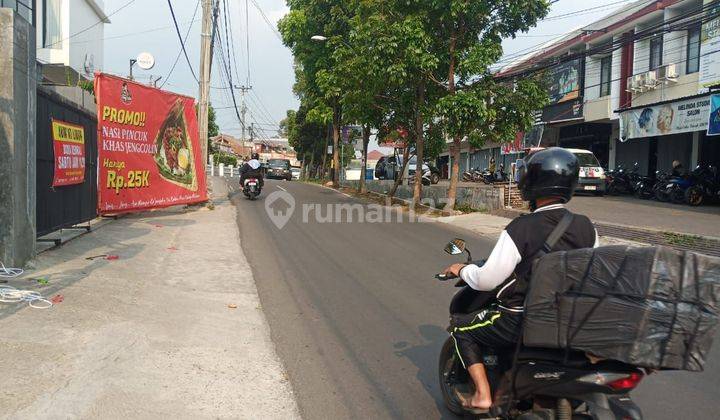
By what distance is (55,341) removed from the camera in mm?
4910

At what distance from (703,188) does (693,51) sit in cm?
602

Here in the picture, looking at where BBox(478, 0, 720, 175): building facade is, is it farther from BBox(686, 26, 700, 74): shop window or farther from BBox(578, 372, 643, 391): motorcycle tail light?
BBox(578, 372, 643, 391): motorcycle tail light

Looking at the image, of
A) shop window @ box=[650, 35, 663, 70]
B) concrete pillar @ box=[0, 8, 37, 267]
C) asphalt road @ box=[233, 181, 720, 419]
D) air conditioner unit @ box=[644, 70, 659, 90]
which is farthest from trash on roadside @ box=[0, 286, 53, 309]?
shop window @ box=[650, 35, 663, 70]

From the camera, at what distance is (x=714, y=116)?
16531 millimetres

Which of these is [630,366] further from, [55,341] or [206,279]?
[206,279]

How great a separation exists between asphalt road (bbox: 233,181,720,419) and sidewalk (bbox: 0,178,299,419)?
294mm

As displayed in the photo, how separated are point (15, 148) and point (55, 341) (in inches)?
123

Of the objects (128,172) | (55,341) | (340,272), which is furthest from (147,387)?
Result: (128,172)

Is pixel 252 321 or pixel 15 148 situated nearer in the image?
pixel 252 321

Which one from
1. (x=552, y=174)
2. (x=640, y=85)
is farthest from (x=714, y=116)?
(x=552, y=174)

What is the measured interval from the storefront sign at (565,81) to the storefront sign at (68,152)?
2391 cm

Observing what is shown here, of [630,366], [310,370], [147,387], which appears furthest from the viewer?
[310,370]

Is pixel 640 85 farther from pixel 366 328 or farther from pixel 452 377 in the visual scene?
pixel 452 377

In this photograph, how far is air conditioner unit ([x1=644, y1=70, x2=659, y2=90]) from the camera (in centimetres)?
2223
